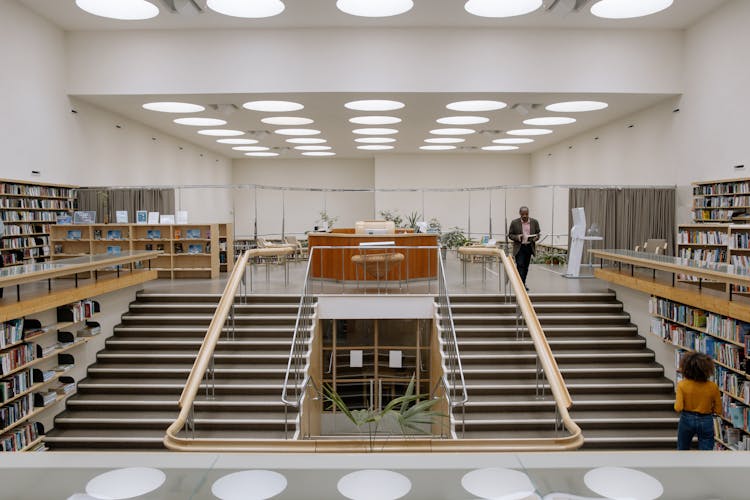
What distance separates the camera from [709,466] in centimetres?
192

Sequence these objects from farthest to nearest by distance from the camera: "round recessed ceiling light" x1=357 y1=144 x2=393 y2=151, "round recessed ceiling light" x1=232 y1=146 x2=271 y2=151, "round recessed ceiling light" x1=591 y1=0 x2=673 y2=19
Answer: "round recessed ceiling light" x1=232 y1=146 x2=271 y2=151 < "round recessed ceiling light" x1=357 y1=144 x2=393 y2=151 < "round recessed ceiling light" x1=591 y1=0 x2=673 y2=19

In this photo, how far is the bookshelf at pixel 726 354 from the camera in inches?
268

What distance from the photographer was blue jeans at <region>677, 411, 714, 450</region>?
218 inches

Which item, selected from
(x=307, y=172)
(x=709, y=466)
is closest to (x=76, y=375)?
(x=709, y=466)

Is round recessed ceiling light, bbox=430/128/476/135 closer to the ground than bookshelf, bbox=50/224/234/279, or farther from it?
farther from it

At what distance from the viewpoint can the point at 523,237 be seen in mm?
10672

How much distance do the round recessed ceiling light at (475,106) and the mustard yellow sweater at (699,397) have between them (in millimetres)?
9534

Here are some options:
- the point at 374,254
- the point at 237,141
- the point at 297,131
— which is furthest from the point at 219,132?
the point at 374,254

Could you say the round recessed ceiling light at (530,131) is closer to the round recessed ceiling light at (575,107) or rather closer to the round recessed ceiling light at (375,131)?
the round recessed ceiling light at (575,107)

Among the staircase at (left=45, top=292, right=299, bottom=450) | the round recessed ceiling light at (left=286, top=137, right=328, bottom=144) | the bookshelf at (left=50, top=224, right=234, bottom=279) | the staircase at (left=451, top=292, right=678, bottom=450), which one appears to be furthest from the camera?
the round recessed ceiling light at (left=286, top=137, right=328, bottom=144)

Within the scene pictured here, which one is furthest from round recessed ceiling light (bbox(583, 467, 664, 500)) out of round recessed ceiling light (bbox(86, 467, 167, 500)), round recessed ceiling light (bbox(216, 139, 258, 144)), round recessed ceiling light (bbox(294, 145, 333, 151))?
round recessed ceiling light (bbox(294, 145, 333, 151))

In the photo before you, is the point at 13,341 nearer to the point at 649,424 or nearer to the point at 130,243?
the point at 130,243

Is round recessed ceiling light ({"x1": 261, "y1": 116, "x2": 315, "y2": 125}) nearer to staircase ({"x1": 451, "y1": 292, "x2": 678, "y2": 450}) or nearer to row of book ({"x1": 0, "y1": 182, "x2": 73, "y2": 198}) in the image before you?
row of book ({"x1": 0, "y1": 182, "x2": 73, "y2": 198})

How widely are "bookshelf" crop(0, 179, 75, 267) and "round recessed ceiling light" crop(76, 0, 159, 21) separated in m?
3.42
